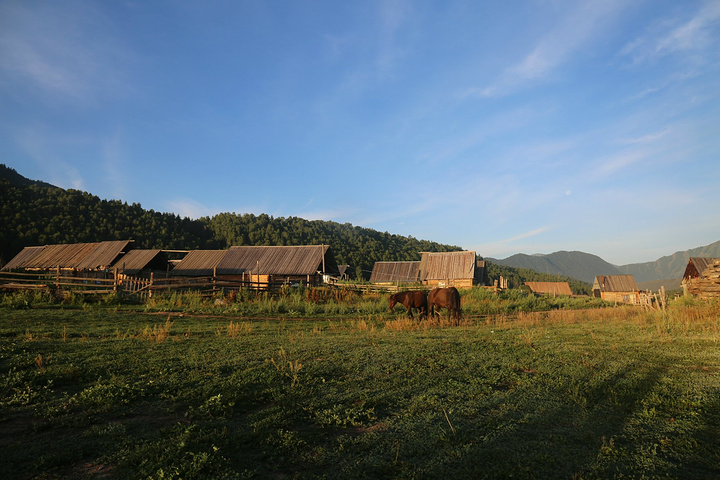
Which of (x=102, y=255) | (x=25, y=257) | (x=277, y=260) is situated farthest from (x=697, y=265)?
(x=25, y=257)

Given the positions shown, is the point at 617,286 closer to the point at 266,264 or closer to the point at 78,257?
the point at 266,264

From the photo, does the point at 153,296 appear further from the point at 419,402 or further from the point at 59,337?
the point at 419,402

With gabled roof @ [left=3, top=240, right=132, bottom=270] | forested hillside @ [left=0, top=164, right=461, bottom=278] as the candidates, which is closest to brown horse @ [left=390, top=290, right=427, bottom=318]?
gabled roof @ [left=3, top=240, right=132, bottom=270]

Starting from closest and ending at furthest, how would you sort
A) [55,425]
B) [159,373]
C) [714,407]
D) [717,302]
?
[55,425] → [714,407] → [159,373] → [717,302]

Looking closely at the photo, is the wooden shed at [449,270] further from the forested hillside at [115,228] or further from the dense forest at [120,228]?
the forested hillside at [115,228]

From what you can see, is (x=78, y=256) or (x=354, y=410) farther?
(x=78, y=256)

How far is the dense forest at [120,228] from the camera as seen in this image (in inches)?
2062

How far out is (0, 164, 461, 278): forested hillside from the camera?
172 ft

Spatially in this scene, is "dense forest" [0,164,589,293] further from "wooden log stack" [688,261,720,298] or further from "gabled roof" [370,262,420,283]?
"wooden log stack" [688,261,720,298]

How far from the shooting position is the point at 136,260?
1460 inches

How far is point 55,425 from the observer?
4.08 m

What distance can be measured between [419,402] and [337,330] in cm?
749

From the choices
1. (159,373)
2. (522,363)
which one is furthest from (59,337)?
(522,363)

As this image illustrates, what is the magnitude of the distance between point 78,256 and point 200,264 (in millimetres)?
12385
